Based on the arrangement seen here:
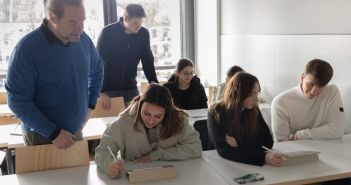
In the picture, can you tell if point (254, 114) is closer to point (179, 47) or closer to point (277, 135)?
point (277, 135)

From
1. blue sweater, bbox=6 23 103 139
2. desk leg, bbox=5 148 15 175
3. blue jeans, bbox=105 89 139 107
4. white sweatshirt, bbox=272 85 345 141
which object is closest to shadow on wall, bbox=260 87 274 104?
Answer: white sweatshirt, bbox=272 85 345 141

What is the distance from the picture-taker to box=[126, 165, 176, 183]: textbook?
1.75 m

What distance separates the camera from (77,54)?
7.06 ft

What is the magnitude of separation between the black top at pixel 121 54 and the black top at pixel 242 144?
5.37ft

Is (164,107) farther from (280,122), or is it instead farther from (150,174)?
(280,122)

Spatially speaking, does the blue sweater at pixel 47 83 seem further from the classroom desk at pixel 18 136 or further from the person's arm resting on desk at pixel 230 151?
the person's arm resting on desk at pixel 230 151

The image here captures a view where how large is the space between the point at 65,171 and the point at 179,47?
4.24 m

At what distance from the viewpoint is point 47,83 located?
202 centimetres

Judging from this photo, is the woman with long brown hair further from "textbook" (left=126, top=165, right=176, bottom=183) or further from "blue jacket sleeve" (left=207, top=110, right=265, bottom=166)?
"textbook" (left=126, top=165, right=176, bottom=183)

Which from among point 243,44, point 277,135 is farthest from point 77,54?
point 243,44

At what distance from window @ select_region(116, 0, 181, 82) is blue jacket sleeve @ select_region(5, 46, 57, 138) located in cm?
373

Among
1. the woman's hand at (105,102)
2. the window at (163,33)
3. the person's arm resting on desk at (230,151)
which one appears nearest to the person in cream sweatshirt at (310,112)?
the person's arm resting on desk at (230,151)

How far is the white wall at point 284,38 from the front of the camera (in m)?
2.89

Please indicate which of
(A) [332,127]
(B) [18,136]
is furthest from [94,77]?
(A) [332,127]
